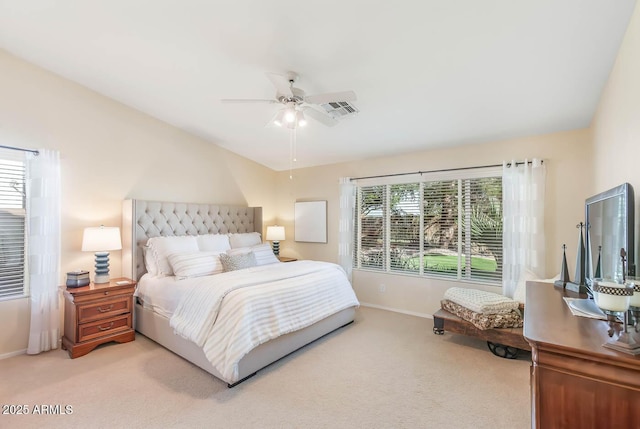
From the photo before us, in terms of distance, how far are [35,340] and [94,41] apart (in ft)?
9.98

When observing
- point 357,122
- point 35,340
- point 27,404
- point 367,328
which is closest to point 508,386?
point 367,328

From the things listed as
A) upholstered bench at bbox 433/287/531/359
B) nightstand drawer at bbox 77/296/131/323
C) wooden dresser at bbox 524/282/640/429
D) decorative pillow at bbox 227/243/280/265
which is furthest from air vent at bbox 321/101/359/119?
nightstand drawer at bbox 77/296/131/323

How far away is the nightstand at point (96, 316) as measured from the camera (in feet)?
9.99

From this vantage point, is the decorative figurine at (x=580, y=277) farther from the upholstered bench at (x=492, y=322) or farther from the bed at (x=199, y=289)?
the bed at (x=199, y=289)

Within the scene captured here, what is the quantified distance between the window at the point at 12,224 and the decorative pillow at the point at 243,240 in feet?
7.67

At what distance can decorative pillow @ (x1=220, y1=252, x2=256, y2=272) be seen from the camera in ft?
12.4

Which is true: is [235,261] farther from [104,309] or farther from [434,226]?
[434,226]

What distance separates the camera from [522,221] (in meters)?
3.53

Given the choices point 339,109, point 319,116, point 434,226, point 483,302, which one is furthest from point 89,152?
point 483,302

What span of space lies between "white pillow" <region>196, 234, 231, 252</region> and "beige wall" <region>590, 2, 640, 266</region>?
13.7 ft

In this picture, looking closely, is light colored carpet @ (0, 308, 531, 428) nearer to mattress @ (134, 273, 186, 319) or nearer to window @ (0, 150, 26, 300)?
mattress @ (134, 273, 186, 319)

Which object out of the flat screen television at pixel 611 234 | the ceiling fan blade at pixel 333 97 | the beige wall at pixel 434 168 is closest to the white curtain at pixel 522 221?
the beige wall at pixel 434 168

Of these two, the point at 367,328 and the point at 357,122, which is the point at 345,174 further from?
the point at 367,328

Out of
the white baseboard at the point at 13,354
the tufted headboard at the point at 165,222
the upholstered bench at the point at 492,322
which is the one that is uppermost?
the tufted headboard at the point at 165,222
